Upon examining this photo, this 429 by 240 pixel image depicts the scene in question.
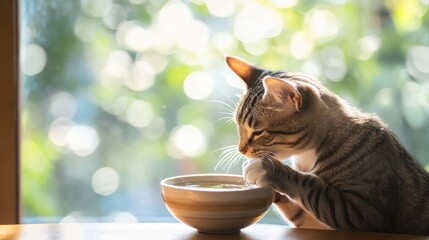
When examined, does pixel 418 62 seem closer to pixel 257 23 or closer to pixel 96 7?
pixel 257 23

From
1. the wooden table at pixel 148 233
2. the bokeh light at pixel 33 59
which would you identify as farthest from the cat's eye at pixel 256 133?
the bokeh light at pixel 33 59

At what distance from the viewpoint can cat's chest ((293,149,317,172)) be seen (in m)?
1.41

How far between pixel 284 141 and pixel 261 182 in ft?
0.61

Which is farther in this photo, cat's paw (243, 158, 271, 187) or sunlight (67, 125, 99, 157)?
sunlight (67, 125, 99, 157)

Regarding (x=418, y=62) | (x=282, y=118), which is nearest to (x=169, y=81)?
(x=282, y=118)

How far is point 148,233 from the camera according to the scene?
3.95 feet

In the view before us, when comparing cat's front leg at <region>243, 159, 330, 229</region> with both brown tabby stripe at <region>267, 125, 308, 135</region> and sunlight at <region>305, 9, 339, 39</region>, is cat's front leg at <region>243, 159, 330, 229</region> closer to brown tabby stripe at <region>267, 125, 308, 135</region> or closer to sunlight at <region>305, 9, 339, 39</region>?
brown tabby stripe at <region>267, 125, 308, 135</region>

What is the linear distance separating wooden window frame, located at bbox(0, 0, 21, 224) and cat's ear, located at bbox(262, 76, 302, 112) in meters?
0.62

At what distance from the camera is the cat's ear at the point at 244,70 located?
4.96 feet

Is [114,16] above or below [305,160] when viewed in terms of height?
above

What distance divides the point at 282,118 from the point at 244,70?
176 mm

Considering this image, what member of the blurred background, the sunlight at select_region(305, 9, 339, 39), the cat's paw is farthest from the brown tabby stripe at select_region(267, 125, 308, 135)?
the sunlight at select_region(305, 9, 339, 39)

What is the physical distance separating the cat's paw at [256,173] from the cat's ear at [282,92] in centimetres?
16

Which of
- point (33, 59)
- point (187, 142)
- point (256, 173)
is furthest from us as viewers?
point (187, 142)
